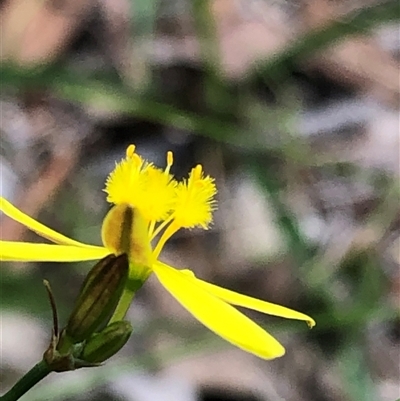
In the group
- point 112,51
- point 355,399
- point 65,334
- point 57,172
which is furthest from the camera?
point 112,51

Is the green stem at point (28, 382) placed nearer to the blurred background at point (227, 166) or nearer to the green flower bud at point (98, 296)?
the green flower bud at point (98, 296)

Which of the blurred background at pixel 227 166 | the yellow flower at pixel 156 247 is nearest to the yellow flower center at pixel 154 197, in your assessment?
the yellow flower at pixel 156 247

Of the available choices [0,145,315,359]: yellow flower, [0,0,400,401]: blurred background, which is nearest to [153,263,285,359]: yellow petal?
[0,145,315,359]: yellow flower

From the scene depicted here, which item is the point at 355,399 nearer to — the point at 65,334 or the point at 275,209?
the point at 275,209

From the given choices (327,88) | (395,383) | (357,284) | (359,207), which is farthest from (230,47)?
(395,383)

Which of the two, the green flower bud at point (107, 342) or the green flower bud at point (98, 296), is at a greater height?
the green flower bud at point (98, 296)

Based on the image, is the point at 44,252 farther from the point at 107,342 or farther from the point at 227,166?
the point at 227,166

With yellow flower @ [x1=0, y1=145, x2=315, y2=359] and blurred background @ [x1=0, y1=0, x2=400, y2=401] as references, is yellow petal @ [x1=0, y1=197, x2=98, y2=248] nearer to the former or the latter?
yellow flower @ [x1=0, y1=145, x2=315, y2=359]
